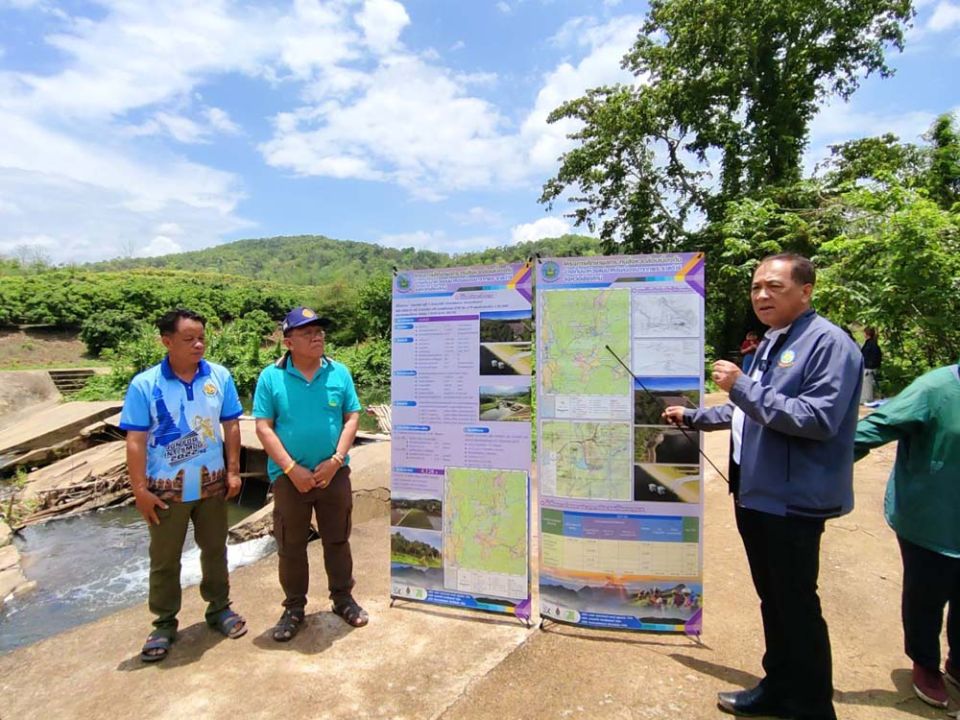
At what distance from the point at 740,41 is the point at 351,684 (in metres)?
19.0

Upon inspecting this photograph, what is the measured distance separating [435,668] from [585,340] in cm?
173

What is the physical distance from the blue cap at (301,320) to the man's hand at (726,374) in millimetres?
1932

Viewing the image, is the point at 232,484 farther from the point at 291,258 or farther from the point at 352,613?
the point at 291,258

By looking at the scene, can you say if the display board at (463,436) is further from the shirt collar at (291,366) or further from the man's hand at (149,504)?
the man's hand at (149,504)

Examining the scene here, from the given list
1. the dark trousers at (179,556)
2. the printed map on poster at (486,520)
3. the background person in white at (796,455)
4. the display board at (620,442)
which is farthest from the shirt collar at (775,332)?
the dark trousers at (179,556)

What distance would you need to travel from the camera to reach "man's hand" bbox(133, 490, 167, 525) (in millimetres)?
2755

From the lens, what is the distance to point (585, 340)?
2898mm

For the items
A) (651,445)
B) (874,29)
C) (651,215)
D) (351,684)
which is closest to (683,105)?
(651,215)

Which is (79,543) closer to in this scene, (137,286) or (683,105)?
(683,105)

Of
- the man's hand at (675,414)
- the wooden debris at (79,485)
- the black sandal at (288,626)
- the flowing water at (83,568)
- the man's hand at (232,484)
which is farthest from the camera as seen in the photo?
the wooden debris at (79,485)

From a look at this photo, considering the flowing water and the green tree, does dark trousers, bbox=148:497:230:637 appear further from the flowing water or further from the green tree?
the green tree

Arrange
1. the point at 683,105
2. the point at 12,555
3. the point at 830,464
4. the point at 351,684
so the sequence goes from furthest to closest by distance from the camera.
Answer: the point at 683,105, the point at 12,555, the point at 351,684, the point at 830,464

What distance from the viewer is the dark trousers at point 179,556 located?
2.88 metres

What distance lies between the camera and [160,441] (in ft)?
9.33
